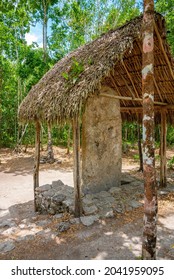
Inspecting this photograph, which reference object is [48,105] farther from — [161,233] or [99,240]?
[161,233]

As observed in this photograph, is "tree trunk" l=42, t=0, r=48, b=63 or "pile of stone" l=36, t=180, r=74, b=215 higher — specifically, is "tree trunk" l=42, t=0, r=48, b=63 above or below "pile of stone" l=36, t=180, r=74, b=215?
above

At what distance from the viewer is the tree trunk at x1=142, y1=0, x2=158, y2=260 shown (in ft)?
10.6

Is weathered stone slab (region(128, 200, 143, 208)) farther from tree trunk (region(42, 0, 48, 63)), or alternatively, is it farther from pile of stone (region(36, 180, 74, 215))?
tree trunk (region(42, 0, 48, 63))

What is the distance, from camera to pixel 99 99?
7.13 m

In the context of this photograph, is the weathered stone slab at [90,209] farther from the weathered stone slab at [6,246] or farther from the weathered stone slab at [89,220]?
the weathered stone slab at [6,246]

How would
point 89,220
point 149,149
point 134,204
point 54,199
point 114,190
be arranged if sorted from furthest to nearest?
point 114,190, point 134,204, point 54,199, point 89,220, point 149,149

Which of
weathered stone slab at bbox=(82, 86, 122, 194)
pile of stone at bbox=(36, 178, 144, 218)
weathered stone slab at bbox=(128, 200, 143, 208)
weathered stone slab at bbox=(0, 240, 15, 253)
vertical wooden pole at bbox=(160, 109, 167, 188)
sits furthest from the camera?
vertical wooden pole at bbox=(160, 109, 167, 188)

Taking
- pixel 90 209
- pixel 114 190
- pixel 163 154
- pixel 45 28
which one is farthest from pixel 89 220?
pixel 45 28

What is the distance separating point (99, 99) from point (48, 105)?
2029 millimetres

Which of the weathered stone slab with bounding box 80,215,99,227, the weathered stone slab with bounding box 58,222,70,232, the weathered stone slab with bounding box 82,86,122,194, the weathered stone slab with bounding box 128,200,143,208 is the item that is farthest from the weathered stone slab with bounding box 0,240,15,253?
the weathered stone slab with bounding box 128,200,143,208

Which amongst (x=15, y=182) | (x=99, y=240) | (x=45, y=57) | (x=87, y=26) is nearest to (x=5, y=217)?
(x=99, y=240)

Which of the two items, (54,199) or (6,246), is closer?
(6,246)

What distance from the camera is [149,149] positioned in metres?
3.30

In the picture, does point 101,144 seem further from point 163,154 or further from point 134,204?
point 163,154
